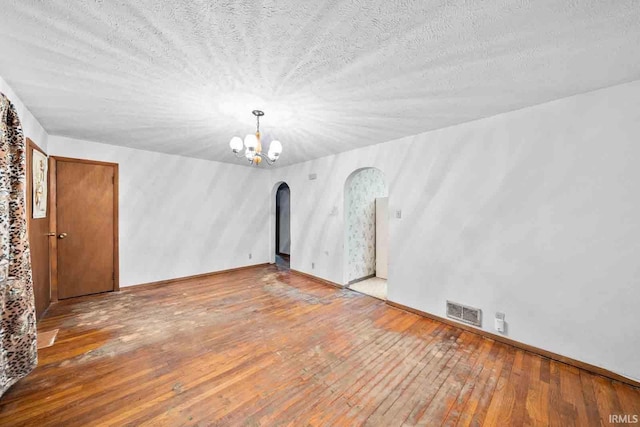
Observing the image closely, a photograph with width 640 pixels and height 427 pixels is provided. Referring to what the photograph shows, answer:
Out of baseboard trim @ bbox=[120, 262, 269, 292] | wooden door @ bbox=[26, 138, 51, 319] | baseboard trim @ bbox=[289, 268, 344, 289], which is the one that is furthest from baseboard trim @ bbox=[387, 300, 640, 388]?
wooden door @ bbox=[26, 138, 51, 319]

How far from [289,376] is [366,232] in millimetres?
3184

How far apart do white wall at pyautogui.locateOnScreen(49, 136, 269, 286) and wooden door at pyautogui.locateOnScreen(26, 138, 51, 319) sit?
75 cm

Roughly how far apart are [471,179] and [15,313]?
437 centimetres

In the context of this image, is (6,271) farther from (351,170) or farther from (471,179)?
(471,179)

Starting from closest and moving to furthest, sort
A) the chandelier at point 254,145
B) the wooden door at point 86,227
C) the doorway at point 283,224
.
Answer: the chandelier at point 254,145, the wooden door at point 86,227, the doorway at point 283,224

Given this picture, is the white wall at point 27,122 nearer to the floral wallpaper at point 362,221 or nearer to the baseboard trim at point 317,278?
the floral wallpaper at point 362,221

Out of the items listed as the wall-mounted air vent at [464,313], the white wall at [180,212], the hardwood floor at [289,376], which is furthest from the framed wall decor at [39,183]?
the wall-mounted air vent at [464,313]

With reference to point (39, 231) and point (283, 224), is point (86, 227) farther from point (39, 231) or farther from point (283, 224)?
point (283, 224)

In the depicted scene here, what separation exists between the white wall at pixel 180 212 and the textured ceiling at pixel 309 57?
1455 millimetres

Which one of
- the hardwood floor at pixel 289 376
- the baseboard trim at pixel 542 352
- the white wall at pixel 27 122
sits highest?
the white wall at pixel 27 122

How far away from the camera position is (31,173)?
255 cm

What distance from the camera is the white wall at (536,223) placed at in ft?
6.27

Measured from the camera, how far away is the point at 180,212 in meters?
4.49

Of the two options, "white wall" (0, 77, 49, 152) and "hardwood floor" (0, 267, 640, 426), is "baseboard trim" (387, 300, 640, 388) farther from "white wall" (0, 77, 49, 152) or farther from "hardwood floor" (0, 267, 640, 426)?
"white wall" (0, 77, 49, 152)
